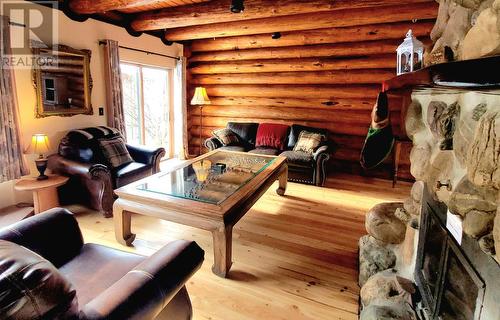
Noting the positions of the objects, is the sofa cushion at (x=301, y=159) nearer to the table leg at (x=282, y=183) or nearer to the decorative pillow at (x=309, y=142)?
the decorative pillow at (x=309, y=142)

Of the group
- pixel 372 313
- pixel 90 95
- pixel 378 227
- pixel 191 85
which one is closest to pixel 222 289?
pixel 372 313

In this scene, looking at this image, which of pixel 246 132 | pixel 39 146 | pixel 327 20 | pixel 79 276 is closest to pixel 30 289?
pixel 79 276

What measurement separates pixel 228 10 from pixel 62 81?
234cm

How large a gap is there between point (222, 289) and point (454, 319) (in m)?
1.39

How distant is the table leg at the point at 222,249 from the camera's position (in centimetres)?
206

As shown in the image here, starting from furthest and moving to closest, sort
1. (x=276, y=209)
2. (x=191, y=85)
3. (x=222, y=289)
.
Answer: (x=191, y=85), (x=276, y=209), (x=222, y=289)

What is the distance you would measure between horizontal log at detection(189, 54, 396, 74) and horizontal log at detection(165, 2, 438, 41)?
0.73 metres

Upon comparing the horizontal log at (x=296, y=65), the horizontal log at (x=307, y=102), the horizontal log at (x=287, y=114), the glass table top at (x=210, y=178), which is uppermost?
the horizontal log at (x=296, y=65)

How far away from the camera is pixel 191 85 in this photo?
6.08 metres

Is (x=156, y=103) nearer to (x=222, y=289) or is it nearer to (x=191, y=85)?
(x=191, y=85)

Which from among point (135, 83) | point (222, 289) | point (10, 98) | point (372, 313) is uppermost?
point (135, 83)

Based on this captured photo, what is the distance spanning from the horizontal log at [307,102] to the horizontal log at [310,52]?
0.75 metres

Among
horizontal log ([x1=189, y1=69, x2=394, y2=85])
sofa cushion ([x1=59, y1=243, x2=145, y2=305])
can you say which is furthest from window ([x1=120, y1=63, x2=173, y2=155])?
sofa cushion ([x1=59, y1=243, x2=145, y2=305])

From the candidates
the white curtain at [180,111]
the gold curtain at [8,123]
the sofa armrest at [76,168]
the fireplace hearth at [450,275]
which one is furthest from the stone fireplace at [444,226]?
the white curtain at [180,111]
